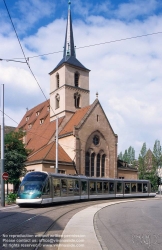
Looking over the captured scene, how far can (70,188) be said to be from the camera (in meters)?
26.6

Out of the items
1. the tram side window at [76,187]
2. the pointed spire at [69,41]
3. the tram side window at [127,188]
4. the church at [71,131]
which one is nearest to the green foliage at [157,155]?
the church at [71,131]

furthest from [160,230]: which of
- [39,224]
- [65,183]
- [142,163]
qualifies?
[142,163]

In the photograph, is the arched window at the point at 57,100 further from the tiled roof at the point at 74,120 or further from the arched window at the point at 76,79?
the tiled roof at the point at 74,120

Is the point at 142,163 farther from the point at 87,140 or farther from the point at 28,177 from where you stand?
the point at 28,177

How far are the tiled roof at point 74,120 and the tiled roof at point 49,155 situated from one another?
3.19 meters

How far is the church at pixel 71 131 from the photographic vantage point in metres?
43.0

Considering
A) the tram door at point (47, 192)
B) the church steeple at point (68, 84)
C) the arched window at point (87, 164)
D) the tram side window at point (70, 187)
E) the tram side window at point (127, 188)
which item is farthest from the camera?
the church steeple at point (68, 84)

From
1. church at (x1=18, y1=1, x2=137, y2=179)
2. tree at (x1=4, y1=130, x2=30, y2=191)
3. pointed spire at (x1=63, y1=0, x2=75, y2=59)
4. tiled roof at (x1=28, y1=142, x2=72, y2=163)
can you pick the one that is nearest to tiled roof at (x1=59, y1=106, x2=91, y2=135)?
church at (x1=18, y1=1, x2=137, y2=179)

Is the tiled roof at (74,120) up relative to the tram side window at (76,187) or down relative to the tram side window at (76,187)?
up

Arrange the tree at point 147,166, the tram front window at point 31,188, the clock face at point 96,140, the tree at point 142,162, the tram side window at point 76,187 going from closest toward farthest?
the tram front window at point 31,188
the tram side window at point 76,187
the clock face at point 96,140
the tree at point 147,166
the tree at point 142,162

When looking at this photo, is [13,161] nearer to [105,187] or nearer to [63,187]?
[63,187]

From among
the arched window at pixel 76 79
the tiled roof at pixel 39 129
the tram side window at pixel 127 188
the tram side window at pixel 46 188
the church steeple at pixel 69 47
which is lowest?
the tram side window at pixel 127 188

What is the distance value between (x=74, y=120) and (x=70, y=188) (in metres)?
22.2

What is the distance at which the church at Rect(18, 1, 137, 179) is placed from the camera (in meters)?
43.0
